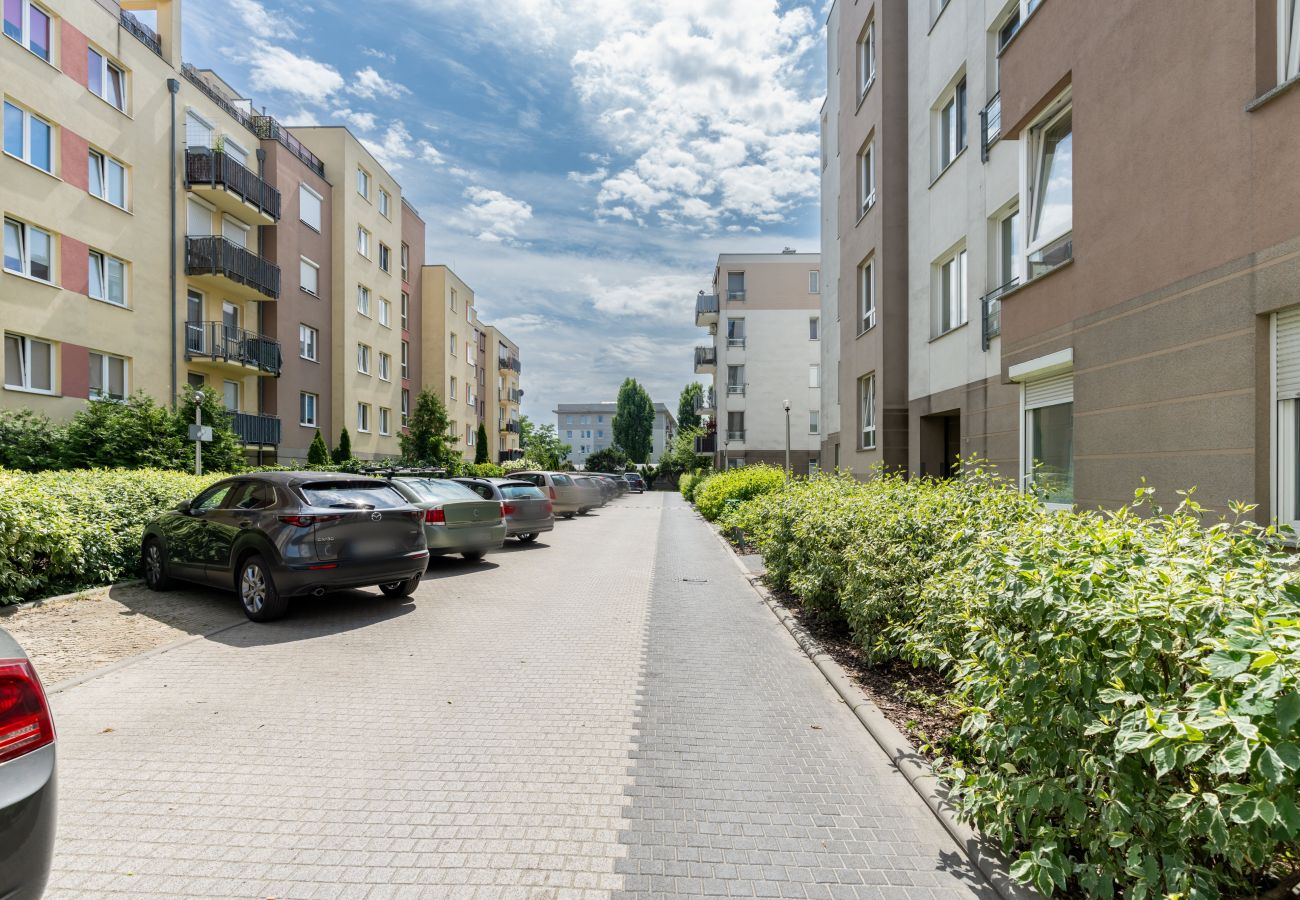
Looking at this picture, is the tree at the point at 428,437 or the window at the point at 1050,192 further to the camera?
the tree at the point at 428,437

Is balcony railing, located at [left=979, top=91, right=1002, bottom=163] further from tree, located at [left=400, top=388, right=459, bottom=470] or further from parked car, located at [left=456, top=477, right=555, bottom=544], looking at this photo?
tree, located at [left=400, top=388, right=459, bottom=470]

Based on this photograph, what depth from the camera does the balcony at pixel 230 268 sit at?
68.4 ft

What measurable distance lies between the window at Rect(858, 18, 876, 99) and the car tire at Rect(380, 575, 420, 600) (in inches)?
591

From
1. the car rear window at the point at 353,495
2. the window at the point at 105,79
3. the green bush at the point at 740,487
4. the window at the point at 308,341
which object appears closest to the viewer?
the car rear window at the point at 353,495

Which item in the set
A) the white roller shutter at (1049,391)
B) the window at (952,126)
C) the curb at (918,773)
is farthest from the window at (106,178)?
the white roller shutter at (1049,391)

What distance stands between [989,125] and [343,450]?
25534 mm

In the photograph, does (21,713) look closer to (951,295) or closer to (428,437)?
(951,295)

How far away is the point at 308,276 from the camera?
92.0ft

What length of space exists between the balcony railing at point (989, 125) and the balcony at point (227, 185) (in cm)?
2108

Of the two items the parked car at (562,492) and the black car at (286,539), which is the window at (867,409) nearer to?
the black car at (286,539)

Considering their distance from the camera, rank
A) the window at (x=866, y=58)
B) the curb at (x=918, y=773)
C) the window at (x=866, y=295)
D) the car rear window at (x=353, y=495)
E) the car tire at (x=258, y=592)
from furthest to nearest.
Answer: the window at (x=866, y=295)
the window at (x=866, y=58)
the car rear window at (x=353, y=495)
the car tire at (x=258, y=592)
the curb at (x=918, y=773)

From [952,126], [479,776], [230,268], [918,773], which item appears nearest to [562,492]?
[230,268]

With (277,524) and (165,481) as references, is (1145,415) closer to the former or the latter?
(277,524)

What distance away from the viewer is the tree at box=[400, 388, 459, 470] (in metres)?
32.9
